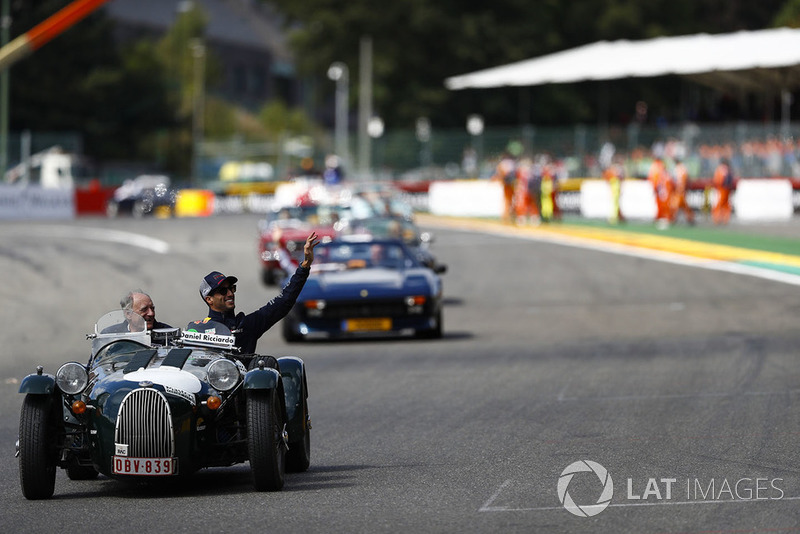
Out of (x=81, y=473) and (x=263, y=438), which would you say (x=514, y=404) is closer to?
(x=81, y=473)

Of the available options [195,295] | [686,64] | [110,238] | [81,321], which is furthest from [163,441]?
[686,64]

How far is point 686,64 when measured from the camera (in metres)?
53.6

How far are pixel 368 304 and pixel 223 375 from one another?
33.0 feet

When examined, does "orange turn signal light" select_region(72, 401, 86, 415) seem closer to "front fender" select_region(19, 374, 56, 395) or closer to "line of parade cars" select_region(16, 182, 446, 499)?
"line of parade cars" select_region(16, 182, 446, 499)

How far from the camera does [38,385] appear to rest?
855cm

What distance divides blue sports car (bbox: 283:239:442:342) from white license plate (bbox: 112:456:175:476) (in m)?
10.2

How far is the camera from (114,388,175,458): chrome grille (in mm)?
8211

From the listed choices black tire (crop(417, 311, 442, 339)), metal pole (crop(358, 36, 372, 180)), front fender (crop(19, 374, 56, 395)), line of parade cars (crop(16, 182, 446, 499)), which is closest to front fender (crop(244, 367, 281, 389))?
line of parade cars (crop(16, 182, 446, 499))

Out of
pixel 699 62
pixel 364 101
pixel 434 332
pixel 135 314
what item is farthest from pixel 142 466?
pixel 364 101

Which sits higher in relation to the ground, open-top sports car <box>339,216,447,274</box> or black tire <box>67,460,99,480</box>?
open-top sports car <box>339,216,447,274</box>

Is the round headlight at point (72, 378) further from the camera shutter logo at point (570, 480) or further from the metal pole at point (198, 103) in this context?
→ the metal pole at point (198, 103)

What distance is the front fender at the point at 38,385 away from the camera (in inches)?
336

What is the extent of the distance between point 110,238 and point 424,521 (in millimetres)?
31894

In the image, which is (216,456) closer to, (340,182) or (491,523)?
(491,523)
